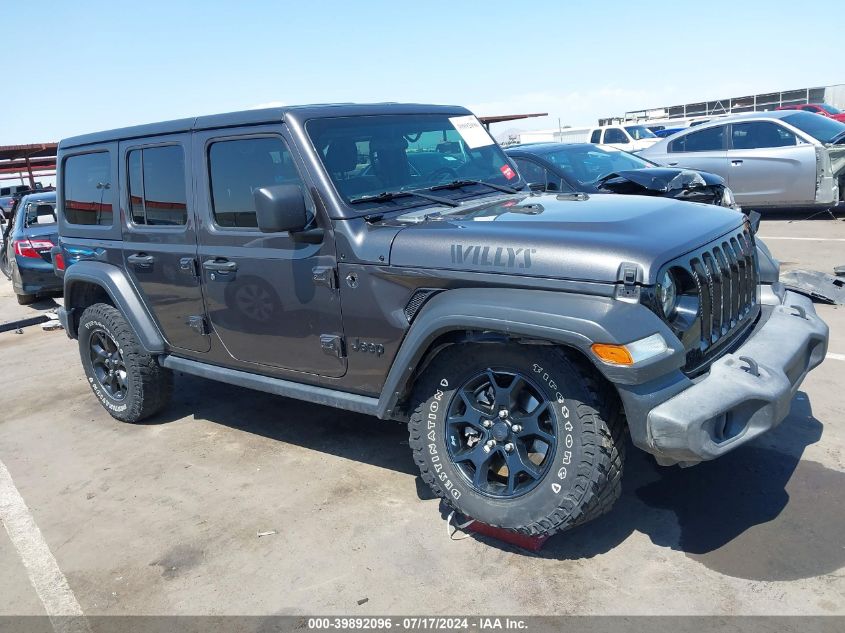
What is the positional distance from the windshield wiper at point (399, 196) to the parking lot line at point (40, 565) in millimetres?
2170

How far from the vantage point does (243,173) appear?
12.8ft

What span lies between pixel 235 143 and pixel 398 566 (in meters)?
2.34

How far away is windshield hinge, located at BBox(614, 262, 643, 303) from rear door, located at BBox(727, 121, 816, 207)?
30.0ft

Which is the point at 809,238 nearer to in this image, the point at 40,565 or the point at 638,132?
the point at 40,565

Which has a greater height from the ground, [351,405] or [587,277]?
[587,277]

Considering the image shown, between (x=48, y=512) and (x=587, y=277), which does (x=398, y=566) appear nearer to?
→ (x=587, y=277)

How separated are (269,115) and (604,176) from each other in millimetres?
4643

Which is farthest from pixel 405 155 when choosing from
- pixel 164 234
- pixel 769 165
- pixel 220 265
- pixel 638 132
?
pixel 638 132

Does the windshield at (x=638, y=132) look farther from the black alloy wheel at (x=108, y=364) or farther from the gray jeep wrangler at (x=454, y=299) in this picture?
the black alloy wheel at (x=108, y=364)

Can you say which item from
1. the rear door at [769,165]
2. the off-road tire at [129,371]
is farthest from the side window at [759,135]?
the off-road tire at [129,371]

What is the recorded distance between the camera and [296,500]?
12.4ft

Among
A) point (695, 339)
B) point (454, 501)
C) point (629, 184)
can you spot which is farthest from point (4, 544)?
point (629, 184)

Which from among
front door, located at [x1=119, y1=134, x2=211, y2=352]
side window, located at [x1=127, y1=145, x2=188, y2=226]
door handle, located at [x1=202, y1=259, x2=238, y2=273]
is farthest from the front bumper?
side window, located at [x1=127, y1=145, x2=188, y2=226]

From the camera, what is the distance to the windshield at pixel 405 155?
3.60 meters
